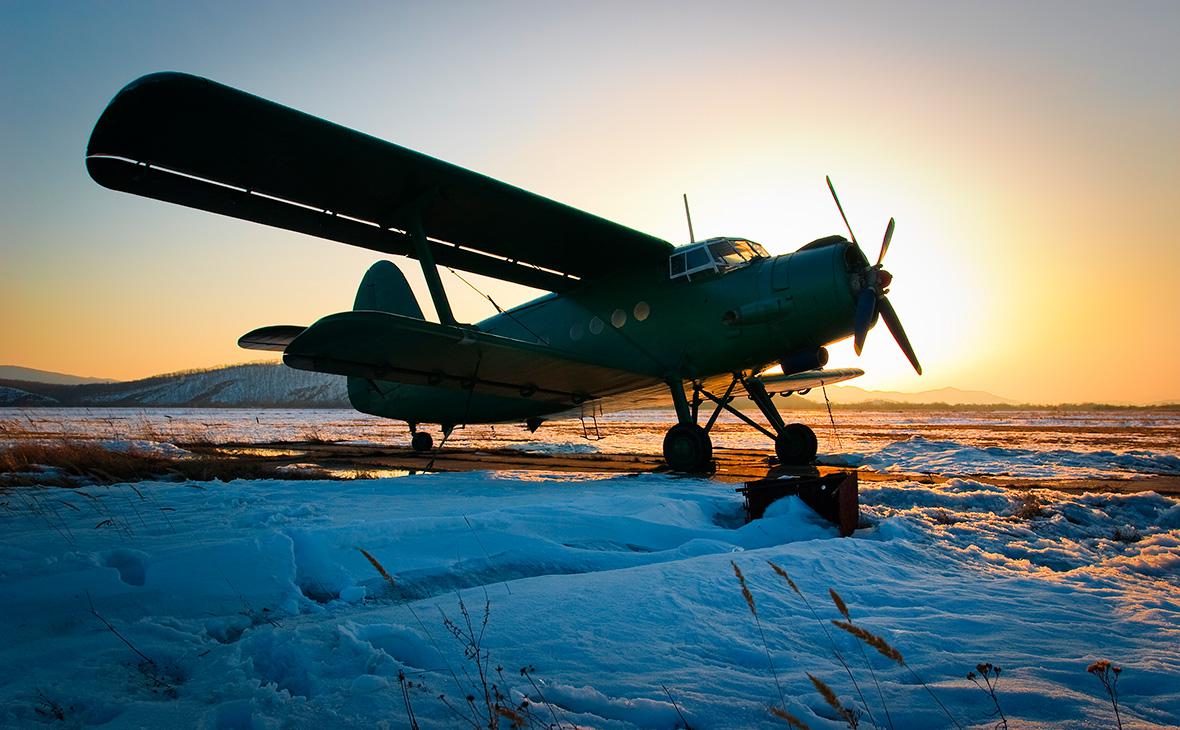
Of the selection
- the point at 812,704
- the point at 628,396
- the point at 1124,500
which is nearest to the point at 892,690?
the point at 812,704

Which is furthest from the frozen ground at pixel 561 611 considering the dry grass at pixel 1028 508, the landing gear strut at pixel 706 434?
the landing gear strut at pixel 706 434

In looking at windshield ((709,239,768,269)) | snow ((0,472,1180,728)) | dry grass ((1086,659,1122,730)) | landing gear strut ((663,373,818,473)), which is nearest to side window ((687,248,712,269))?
Answer: windshield ((709,239,768,269))

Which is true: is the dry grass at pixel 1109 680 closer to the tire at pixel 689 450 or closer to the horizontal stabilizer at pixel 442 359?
the horizontal stabilizer at pixel 442 359

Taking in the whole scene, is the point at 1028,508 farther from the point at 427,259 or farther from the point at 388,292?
the point at 388,292

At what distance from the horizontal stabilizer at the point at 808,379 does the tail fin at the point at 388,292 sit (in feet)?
26.7

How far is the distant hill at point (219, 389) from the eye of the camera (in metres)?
125

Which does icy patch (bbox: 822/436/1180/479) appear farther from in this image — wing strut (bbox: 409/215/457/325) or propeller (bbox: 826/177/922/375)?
wing strut (bbox: 409/215/457/325)

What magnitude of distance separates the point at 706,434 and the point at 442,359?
436 cm

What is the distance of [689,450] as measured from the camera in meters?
9.15

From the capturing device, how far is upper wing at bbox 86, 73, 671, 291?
6211mm

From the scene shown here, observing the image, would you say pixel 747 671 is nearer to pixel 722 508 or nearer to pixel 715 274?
pixel 722 508

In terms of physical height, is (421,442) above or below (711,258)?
below

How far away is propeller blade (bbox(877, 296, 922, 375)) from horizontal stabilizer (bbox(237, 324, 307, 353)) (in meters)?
9.79

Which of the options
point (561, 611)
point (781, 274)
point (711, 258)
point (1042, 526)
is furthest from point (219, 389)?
point (1042, 526)
